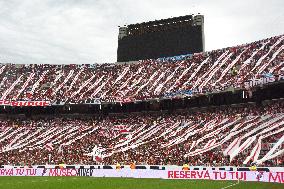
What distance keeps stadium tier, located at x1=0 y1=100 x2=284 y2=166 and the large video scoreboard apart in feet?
40.3

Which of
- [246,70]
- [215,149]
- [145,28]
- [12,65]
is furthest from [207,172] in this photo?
[12,65]

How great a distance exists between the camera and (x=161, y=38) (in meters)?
71.6

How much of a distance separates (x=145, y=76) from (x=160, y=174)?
2757cm

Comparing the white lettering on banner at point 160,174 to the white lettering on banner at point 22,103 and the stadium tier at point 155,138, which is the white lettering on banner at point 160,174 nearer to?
the stadium tier at point 155,138

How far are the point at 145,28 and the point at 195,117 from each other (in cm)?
2256

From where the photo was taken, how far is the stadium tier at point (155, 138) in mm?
44750

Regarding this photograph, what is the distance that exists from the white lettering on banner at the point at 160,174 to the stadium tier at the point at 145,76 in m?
16.6

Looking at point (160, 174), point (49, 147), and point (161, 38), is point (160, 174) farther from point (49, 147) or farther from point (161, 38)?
point (161, 38)

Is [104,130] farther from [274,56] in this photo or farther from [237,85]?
[274,56]

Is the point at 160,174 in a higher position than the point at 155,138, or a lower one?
lower

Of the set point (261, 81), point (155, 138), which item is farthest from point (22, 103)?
point (261, 81)

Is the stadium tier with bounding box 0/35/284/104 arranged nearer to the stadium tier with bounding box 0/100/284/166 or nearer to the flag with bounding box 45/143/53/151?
the stadium tier with bounding box 0/100/284/166

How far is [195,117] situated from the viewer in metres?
57.8

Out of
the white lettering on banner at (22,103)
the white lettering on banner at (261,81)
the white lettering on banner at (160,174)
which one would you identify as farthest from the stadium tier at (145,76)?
the white lettering on banner at (160,174)
